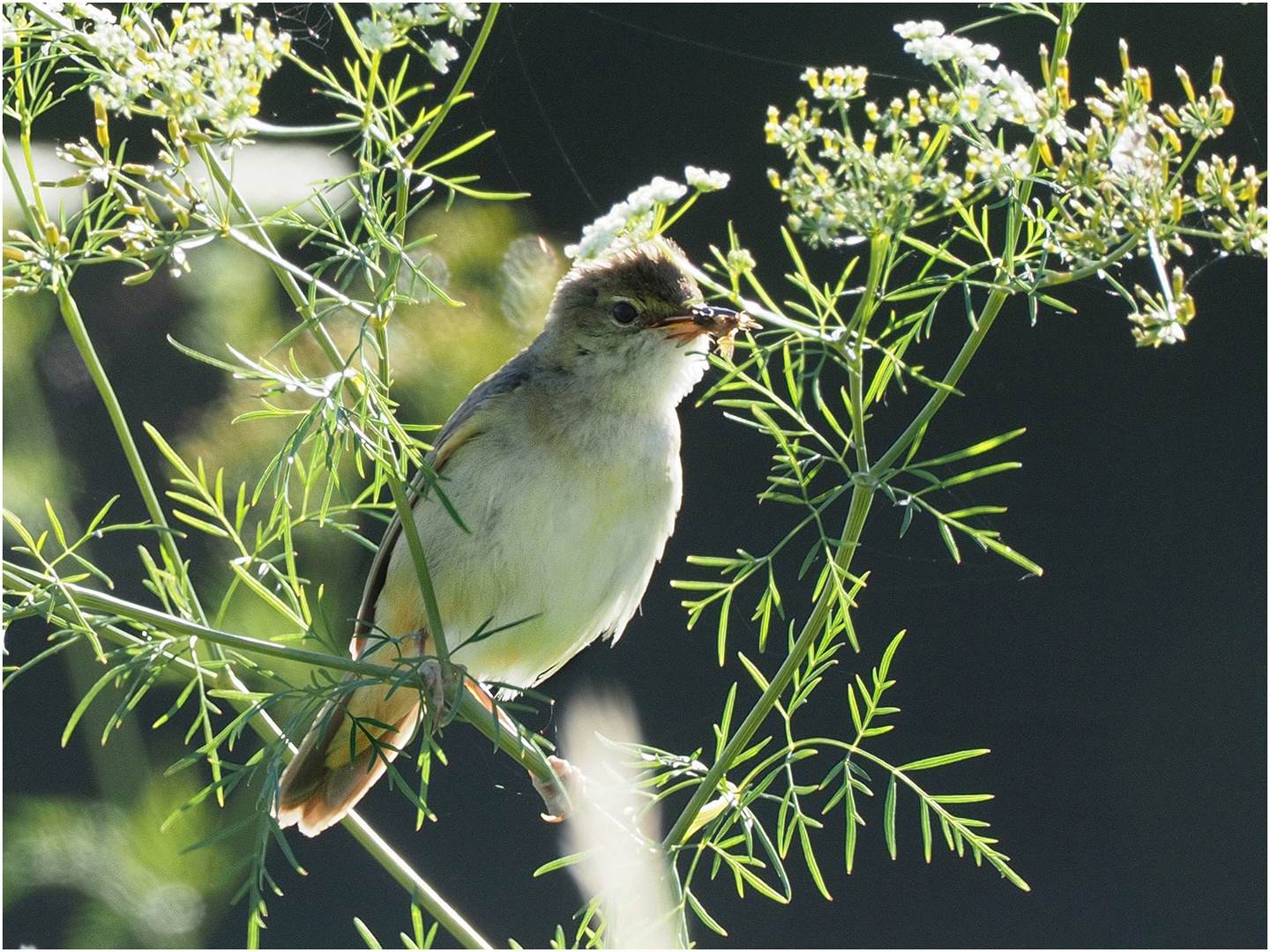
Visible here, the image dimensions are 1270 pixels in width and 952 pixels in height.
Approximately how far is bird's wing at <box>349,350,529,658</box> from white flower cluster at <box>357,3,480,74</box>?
912 millimetres

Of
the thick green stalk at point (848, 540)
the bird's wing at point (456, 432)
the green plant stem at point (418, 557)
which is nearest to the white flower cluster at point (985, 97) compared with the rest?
the thick green stalk at point (848, 540)

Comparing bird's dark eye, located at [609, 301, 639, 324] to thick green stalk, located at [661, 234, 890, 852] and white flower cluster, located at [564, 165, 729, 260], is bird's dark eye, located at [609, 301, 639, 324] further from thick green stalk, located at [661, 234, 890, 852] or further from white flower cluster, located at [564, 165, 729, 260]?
white flower cluster, located at [564, 165, 729, 260]

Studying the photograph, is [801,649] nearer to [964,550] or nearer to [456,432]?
[456,432]

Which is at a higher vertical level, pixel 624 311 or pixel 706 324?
pixel 706 324

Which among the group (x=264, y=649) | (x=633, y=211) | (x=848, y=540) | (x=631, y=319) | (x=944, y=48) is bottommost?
(x=631, y=319)

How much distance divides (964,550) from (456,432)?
1902mm

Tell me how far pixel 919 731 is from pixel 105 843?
218cm

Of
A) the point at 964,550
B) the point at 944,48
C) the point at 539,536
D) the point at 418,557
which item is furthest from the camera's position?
the point at 964,550

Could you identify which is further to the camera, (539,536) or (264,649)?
(539,536)

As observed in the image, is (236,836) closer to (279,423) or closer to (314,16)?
(279,423)

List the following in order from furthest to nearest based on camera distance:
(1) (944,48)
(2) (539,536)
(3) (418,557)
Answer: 1. (2) (539,536)
2. (3) (418,557)
3. (1) (944,48)

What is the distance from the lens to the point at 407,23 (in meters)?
1.17

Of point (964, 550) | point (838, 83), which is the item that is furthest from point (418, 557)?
point (964, 550)

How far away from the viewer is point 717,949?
11.6 feet
